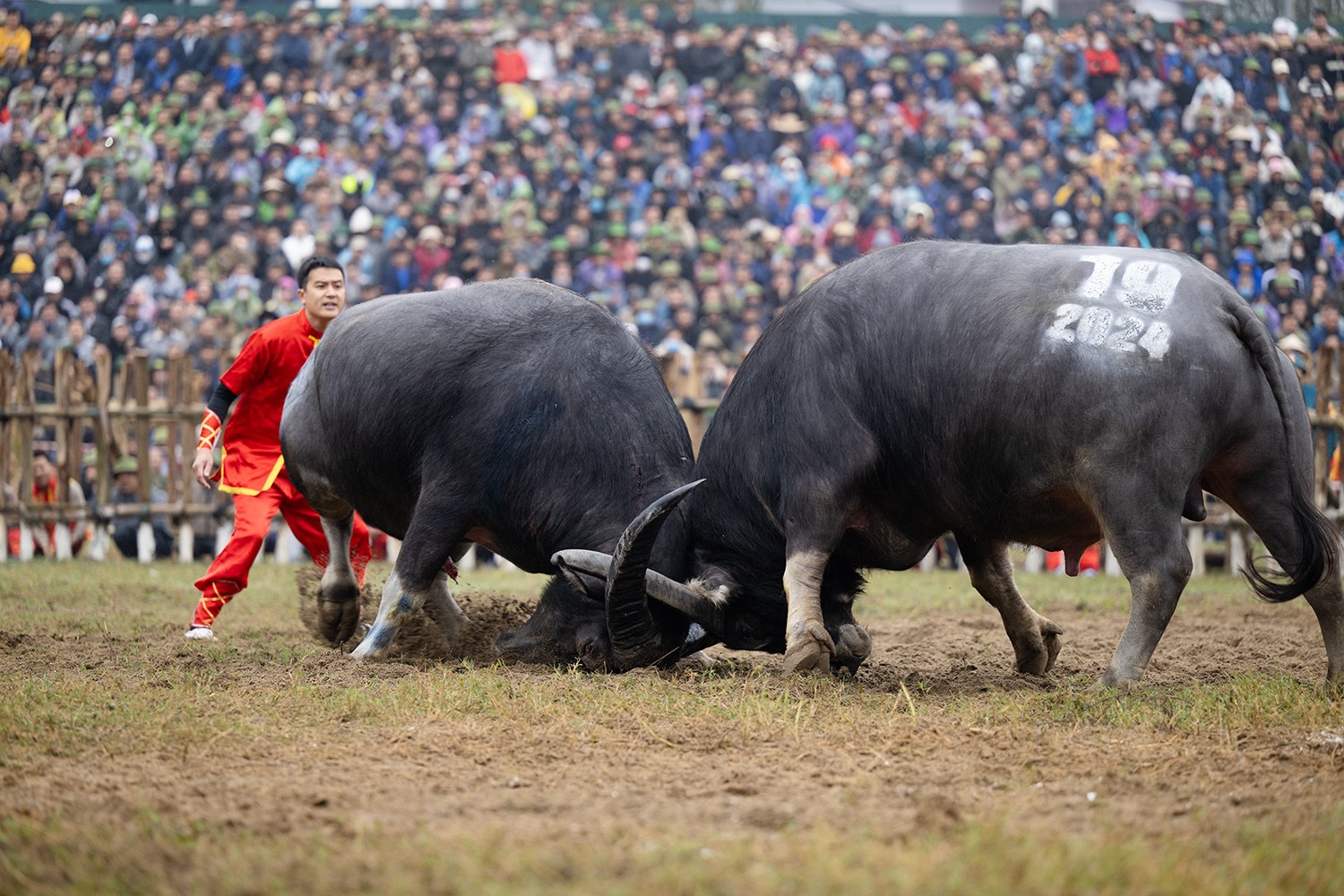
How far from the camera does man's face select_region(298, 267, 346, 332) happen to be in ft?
22.5

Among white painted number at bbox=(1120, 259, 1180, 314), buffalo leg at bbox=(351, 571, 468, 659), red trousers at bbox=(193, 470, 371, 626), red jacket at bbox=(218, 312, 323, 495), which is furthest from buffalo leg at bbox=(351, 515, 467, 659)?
white painted number at bbox=(1120, 259, 1180, 314)

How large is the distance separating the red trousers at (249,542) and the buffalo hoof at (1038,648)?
11.1 ft

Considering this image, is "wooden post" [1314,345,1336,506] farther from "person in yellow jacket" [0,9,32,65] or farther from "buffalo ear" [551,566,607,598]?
"person in yellow jacket" [0,9,32,65]

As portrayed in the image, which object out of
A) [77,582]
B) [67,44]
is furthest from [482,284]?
[67,44]

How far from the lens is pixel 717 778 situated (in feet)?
12.0

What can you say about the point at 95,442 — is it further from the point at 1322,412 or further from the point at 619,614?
the point at 1322,412

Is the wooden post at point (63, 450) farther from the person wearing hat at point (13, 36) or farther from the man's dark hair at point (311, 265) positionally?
the person wearing hat at point (13, 36)

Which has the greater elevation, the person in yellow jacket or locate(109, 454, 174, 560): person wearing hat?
the person in yellow jacket

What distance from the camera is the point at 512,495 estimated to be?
5738 mm

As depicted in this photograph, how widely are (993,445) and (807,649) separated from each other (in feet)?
3.52

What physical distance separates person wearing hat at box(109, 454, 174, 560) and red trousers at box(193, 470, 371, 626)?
16.0ft

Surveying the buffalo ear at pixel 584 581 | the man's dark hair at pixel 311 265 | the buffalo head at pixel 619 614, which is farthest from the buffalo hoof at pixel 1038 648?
the man's dark hair at pixel 311 265

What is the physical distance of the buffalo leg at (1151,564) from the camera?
4641 mm

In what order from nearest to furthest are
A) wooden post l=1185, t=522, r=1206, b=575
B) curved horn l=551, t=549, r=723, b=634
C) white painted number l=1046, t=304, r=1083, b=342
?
white painted number l=1046, t=304, r=1083, b=342 → curved horn l=551, t=549, r=723, b=634 → wooden post l=1185, t=522, r=1206, b=575
